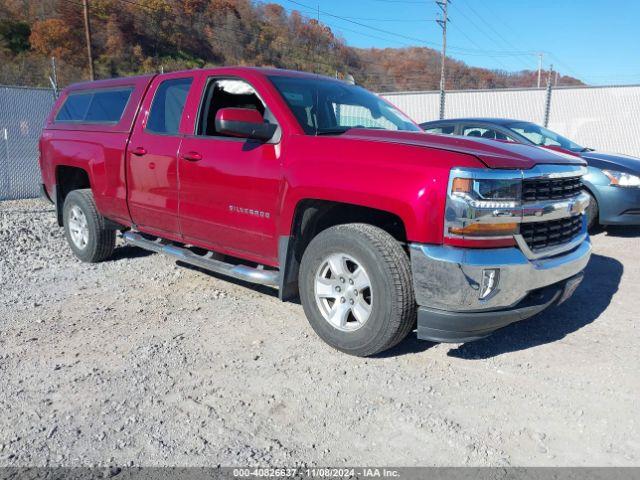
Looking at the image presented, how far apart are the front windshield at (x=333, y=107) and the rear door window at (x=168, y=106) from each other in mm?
920

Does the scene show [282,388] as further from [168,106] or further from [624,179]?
[624,179]

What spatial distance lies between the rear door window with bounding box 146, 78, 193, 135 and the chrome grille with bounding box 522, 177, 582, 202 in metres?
2.88

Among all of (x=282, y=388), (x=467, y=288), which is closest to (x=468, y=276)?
(x=467, y=288)

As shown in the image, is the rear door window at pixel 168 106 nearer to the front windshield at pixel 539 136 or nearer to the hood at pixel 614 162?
the front windshield at pixel 539 136

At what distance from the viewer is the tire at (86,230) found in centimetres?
558

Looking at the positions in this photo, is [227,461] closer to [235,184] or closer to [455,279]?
[455,279]

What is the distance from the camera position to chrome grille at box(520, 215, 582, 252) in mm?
3154

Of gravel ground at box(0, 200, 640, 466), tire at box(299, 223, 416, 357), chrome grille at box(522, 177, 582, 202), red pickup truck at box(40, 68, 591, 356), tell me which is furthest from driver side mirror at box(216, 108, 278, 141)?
chrome grille at box(522, 177, 582, 202)

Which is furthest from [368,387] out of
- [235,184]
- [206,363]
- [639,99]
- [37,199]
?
[639,99]

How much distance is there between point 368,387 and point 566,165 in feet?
6.46

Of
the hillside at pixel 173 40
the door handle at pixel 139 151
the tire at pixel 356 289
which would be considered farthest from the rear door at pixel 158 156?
the hillside at pixel 173 40

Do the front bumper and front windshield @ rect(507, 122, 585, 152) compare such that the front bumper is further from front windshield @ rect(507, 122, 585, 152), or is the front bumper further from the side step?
front windshield @ rect(507, 122, 585, 152)

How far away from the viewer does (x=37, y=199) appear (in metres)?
10.1

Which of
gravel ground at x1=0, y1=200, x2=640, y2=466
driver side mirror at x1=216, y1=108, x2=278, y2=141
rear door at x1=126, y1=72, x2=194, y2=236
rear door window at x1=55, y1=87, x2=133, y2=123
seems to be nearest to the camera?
gravel ground at x1=0, y1=200, x2=640, y2=466
